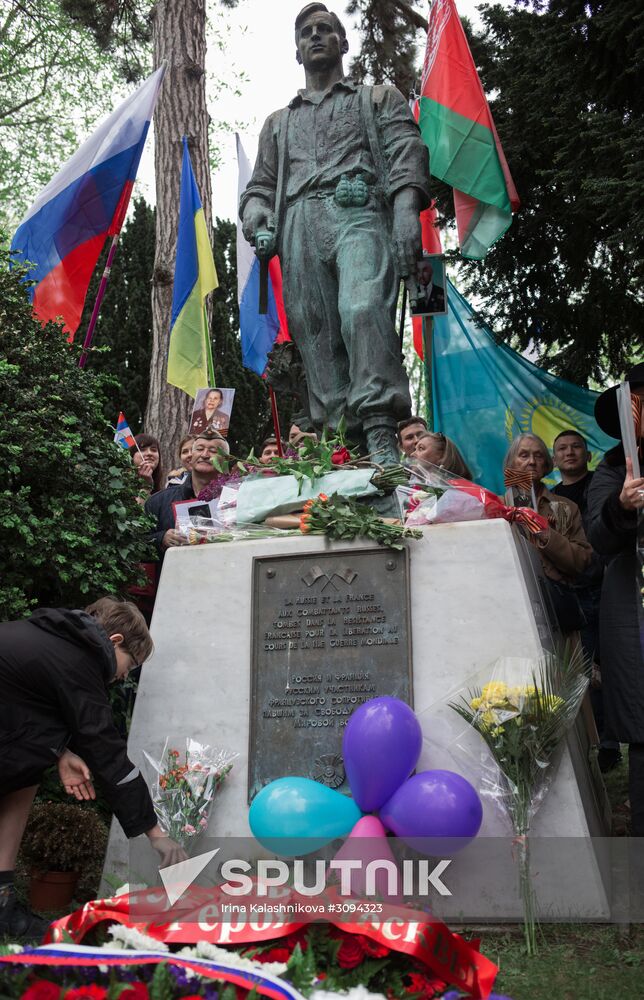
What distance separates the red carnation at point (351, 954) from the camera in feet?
7.73

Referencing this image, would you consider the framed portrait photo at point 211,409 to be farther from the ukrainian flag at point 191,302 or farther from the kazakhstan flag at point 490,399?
the kazakhstan flag at point 490,399

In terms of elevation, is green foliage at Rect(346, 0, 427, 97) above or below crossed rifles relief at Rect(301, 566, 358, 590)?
above

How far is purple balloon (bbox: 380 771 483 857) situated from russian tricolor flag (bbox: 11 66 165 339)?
5.77 metres

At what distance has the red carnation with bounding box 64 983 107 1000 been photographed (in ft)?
6.68

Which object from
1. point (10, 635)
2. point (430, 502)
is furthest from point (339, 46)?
point (10, 635)

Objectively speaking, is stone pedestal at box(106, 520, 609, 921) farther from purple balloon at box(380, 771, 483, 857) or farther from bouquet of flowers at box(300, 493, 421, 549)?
purple balloon at box(380, 771, 483, 857)

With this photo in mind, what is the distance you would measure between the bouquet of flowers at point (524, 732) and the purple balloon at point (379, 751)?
10.9 inches

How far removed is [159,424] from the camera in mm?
10227

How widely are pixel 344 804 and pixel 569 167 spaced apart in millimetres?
5311

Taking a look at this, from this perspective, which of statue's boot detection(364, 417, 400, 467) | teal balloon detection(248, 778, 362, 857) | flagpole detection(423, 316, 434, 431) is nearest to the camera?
teal balloon detection(248, 778, 362, 857)

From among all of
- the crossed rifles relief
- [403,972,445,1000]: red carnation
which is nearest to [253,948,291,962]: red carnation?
[403,972,445,1000]: red carnation

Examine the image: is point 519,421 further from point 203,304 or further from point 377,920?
point 377,920

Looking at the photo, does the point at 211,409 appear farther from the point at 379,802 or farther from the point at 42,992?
the point at 42,992

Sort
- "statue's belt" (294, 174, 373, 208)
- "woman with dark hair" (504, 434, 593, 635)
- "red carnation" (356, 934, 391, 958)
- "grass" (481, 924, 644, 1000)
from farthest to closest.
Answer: "statue's belt" (294, 174, 373, 208)
"woman with dark hair" (504, 434, 593, 635)
"grass" (481, 924, 644, 1000)
"red carnation" (356, 934, 391, 958)
